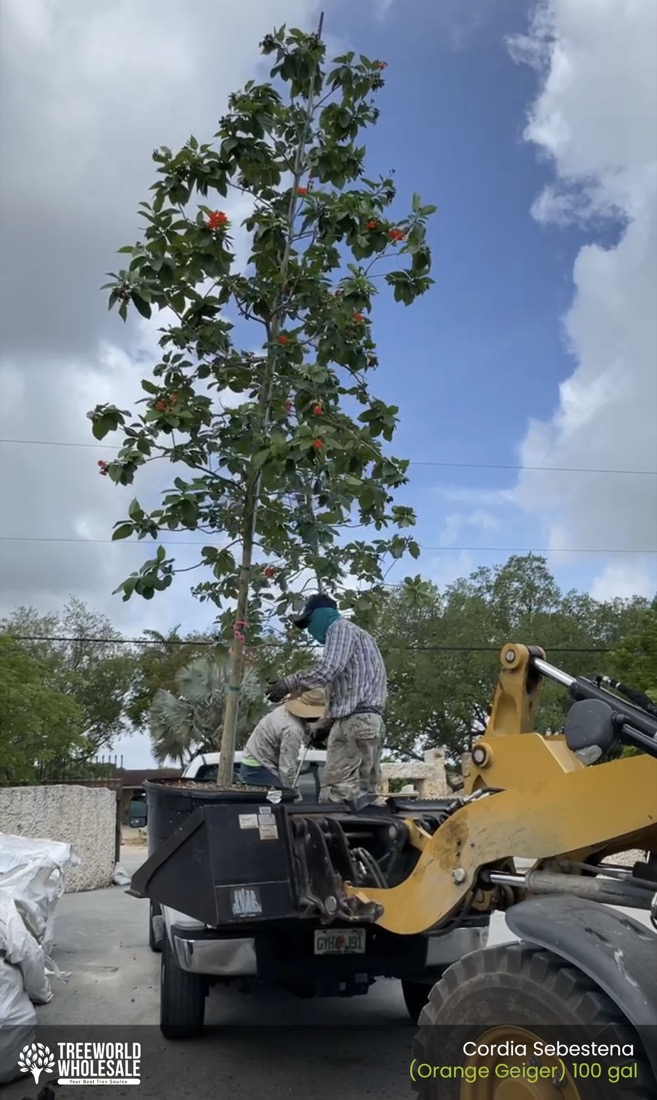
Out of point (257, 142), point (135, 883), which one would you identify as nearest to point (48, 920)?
point (135, 883)

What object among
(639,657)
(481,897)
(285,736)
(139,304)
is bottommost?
(481,897)

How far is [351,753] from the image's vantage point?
580cm

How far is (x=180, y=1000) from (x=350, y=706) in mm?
1843

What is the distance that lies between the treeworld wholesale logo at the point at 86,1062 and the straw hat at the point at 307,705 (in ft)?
7.48

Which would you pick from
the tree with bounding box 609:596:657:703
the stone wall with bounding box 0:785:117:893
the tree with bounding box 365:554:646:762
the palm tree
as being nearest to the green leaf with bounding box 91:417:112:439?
the stone wall with bounding box 0:785:117:893

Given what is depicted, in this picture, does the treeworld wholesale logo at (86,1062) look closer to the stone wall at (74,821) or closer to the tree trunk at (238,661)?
the tree trunk at (238,661)

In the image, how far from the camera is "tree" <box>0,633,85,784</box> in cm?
1605

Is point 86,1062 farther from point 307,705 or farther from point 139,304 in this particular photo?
point 139,304

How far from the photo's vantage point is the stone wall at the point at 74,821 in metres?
10.4

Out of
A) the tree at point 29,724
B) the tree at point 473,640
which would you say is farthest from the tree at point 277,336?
the tree at point 473,640

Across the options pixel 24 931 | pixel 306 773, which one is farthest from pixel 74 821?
pixel 24 931

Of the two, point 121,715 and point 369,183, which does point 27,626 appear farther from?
point 369,183

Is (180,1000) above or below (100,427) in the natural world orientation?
below

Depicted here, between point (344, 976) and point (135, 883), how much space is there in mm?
1167
